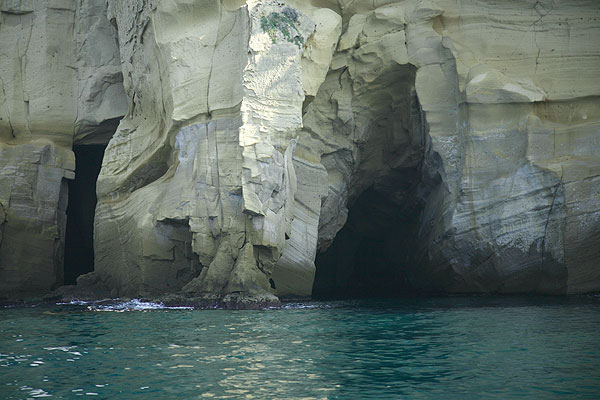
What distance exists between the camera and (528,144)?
1816 cm

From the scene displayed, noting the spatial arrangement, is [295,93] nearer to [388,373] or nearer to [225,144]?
[225,144]

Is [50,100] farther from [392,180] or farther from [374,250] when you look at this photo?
[374,250]

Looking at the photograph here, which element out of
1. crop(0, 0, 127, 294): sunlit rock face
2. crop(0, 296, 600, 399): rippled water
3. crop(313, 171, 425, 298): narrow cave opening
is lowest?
crop(0, 296, 600, 399): rippled water

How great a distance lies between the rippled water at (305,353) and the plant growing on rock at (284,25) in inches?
Result: 252

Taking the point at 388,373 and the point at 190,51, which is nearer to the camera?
the point at 388,373

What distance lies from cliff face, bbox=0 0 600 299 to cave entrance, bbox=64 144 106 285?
2954 millimetres

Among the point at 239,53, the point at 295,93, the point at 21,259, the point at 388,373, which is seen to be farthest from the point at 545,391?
the point at 21,259

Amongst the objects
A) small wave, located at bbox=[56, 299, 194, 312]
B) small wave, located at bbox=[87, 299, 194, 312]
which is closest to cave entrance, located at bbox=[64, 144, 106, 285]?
small wave, located at bbox=[56, 299, 194, 312]

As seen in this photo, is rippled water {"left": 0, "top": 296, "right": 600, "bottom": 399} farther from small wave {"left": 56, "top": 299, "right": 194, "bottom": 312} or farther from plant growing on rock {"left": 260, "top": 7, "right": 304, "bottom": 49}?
plant growing on rock {"left": 260, "top": 7, "right": 304, "bottom": 49}

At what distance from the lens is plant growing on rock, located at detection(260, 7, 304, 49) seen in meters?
17.3

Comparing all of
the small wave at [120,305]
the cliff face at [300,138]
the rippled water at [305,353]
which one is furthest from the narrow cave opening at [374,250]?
the rippled water at [305,353]

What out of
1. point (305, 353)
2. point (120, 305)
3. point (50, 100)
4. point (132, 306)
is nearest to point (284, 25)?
point (132, 306)

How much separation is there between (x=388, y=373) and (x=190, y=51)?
1208cm

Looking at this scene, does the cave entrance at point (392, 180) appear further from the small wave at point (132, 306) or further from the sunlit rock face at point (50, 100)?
the sunlit rock face at point (50, 100)
